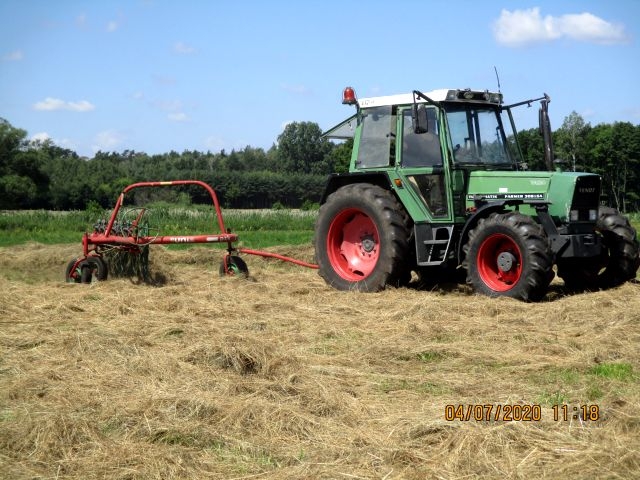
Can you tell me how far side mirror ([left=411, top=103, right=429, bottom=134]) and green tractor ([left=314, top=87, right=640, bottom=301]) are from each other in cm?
1

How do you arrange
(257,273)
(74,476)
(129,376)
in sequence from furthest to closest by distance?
(257,273)
(129,376)
(74,476)

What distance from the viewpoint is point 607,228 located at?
9.23 m

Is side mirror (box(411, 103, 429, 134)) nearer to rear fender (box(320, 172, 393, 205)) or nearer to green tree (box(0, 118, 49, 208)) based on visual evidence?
rear fender (box(320, 172, 393, 205))

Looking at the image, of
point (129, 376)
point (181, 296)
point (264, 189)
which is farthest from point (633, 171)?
point (129, 376)

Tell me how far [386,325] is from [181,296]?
8.50ft

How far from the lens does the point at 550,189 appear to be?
8891 mm

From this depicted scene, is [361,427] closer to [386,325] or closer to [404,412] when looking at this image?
[404,412]

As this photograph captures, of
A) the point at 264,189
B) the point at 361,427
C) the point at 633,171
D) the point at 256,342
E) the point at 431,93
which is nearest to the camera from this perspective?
the point at 361,427

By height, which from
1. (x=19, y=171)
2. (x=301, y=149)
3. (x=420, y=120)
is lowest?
(x=420, y=120)

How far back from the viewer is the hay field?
3.90 meters

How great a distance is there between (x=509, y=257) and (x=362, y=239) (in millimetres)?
2276
